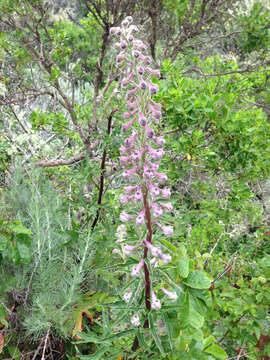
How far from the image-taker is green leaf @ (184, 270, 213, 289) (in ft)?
4.85

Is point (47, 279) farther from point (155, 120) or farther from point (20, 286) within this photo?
point (155, 120)

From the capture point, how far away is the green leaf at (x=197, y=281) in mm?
1479

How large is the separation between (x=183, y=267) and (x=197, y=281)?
10 cm

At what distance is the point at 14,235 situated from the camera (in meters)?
1.88

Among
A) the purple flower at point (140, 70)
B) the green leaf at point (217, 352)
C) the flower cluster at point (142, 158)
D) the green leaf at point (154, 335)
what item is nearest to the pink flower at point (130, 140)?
the flower cluster at point (142, 158)

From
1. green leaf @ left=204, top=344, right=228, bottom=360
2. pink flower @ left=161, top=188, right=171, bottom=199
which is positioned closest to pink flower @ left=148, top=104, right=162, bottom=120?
pink flower @ left=161, top=188, right=171, bottom=199

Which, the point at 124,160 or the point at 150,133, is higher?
the point at 150,133

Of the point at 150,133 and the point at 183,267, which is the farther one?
the point at 183,267

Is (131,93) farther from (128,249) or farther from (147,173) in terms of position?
(128,249)

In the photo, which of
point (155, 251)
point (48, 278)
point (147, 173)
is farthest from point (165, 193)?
point (48, 278)

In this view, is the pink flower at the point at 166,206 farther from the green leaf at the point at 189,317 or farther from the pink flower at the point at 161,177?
the green leaf at the point at 189,317

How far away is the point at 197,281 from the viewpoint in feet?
4.92

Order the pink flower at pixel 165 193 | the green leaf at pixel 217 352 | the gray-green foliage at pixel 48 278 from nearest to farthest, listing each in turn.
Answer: the pink flower at pixel 165 193
the green leaf at pixel 217 352
the gray-green foliage at pixel 48 278

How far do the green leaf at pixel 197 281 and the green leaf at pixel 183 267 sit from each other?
0.23 feet
